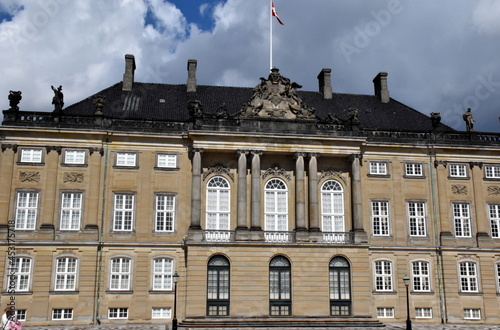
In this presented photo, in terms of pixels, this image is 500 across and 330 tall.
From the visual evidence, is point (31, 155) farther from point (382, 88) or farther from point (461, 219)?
point (461, 219)

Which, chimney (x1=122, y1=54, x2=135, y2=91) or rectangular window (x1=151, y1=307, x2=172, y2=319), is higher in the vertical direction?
Result: chimney (x1=122, y1=54, x2=135, y2=91)

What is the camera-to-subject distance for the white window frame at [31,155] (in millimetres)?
33188

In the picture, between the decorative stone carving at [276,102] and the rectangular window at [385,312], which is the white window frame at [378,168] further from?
the rectangular window at [385,312]

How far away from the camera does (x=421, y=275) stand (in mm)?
35125

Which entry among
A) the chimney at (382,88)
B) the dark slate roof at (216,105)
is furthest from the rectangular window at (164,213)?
the chimney at (382,88)

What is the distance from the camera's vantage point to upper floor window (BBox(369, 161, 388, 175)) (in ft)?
119

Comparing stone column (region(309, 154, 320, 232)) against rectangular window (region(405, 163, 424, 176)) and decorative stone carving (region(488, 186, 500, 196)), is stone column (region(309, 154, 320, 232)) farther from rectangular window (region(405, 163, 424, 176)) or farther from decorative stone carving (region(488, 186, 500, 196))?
decorative stone carving (region(488, 186, 500, 196))

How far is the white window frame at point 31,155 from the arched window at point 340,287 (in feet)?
61.5

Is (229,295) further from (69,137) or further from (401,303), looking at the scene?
(69,137)

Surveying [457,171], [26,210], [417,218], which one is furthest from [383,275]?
[26,210]

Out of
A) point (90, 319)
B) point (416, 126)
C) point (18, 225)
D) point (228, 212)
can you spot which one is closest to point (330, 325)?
point (228, 212)

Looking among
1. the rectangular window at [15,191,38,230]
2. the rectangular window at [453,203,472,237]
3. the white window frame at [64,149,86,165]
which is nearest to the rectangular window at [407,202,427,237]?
the rectangular window at [453,203,472,237]

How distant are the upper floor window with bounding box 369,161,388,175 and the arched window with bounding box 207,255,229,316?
37.7ft

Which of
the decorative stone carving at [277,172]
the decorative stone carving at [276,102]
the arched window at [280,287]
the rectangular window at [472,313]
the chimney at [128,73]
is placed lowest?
the rectangular window at [472,313]
